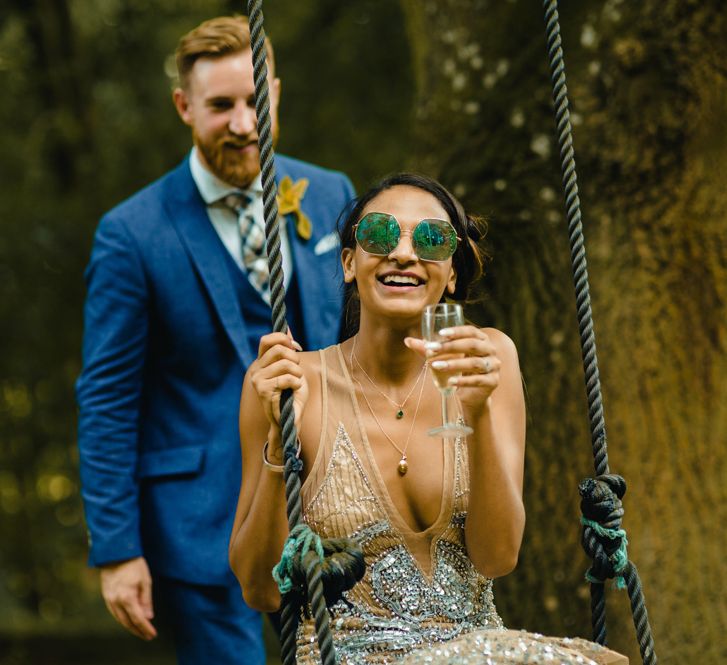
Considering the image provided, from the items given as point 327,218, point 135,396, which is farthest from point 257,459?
point 327,218

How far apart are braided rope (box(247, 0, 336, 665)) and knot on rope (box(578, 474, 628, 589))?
732mm

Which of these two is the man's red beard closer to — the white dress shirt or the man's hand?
the white dress shirt

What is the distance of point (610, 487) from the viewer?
2.90 meters

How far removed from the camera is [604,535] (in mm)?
2818

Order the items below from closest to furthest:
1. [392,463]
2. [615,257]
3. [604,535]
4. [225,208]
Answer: [604,535]
[392,463]
[225,208]
[615,257]

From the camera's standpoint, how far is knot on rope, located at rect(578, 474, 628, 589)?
111 inches

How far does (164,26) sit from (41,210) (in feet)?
6.18

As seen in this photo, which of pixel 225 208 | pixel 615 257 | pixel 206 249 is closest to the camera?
pixel 206 249

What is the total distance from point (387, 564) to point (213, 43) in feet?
6.87

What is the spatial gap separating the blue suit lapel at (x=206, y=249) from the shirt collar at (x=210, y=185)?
3cm

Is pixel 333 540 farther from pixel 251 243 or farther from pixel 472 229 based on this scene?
pixel 251 243

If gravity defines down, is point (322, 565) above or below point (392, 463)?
below

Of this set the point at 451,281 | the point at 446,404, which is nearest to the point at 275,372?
the point at 446,404

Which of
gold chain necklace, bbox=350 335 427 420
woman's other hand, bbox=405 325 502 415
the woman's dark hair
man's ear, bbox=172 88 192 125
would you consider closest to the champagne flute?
woman's other hand, bbox=405 325 502 415
